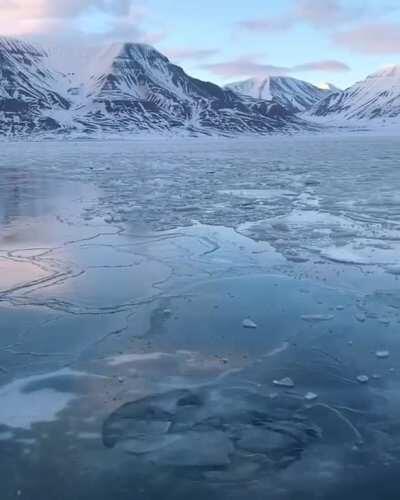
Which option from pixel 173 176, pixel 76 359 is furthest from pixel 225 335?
pixel 173 176

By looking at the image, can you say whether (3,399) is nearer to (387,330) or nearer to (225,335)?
(225,335)

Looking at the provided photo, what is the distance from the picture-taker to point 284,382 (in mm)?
6043

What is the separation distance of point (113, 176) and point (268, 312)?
23586mm

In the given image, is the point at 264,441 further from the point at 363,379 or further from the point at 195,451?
the point at 363,379

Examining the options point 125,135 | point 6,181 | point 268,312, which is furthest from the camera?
point 125,135

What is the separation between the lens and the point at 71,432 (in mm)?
5113

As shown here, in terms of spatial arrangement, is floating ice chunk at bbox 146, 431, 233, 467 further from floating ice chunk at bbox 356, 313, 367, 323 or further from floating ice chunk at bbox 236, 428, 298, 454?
floating ice chunk at bbox 356, 313, 367, 323

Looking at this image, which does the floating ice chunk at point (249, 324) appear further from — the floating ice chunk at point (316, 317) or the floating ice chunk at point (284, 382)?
the floating ice chunk at point (284, 382)

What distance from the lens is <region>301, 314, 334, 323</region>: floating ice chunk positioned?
789cm

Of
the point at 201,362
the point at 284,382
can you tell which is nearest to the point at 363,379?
the point at 284,382

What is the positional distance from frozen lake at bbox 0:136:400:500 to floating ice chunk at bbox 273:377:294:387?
21 millimetres

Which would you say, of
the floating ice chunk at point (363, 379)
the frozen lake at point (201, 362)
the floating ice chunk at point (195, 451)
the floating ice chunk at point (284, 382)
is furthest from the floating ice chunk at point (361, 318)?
the floating ice chunk at point (195, 451)

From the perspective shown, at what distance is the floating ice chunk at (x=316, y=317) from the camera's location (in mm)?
7887

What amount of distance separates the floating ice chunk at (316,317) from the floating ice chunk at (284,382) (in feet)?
6.20
